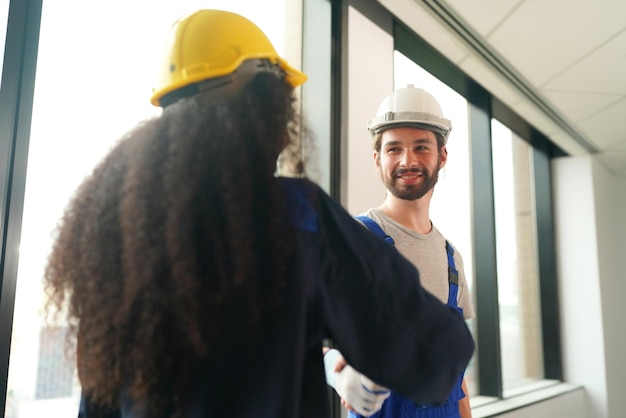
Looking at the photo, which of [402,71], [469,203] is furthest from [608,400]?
[402,71]

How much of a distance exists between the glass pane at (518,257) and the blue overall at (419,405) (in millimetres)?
2709

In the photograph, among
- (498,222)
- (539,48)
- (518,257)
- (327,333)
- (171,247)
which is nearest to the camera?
(171,247)

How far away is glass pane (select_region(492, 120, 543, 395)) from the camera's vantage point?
4.17 metres

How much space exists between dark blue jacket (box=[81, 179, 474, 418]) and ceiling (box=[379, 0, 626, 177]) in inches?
65.4

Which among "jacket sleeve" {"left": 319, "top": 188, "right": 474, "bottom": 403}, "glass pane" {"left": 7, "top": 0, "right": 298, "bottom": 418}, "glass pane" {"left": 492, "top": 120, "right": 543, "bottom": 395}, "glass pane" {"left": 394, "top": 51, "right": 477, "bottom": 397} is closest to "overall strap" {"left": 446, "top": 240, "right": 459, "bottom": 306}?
"jacket sleeve" {"left": 319, "top": 188, "right": 474, "bottom": 403}

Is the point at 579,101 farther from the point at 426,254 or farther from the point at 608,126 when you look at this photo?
the point at 426,254

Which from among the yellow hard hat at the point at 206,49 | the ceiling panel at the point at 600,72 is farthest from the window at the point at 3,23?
the ceiling panel at the point at 600,72

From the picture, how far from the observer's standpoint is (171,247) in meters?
0.63

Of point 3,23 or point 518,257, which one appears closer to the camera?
point 3,23

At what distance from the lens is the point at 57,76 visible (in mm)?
1372

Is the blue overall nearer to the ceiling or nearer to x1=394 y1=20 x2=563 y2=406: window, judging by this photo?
x1=394 y1=20 x2=563 y2=406: window

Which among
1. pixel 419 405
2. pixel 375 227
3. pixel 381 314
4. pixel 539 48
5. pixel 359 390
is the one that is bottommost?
pixel 419 405

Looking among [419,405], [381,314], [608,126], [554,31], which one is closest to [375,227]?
[419,405]

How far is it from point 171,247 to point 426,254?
3.41 feet
